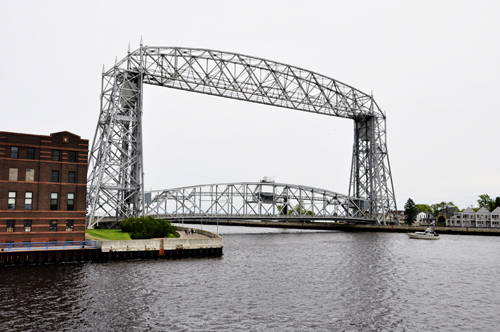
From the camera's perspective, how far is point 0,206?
41.6 metres

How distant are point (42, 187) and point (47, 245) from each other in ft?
20.3

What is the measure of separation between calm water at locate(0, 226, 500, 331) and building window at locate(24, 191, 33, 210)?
7.29m

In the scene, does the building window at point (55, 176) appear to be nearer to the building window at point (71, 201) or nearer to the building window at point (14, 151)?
the building window at point (71, 201)

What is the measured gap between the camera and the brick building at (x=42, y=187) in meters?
42.3

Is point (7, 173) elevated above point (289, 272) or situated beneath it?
elevated above

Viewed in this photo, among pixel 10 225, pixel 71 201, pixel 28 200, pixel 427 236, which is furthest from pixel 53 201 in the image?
pixel 427 236

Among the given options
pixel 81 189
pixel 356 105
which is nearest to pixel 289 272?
pixel 81 189

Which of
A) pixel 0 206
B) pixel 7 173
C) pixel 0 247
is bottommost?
pixel 0 247

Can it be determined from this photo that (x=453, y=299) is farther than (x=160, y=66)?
No

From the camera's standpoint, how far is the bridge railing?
39875mm

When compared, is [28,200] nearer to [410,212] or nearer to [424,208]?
[410,212]

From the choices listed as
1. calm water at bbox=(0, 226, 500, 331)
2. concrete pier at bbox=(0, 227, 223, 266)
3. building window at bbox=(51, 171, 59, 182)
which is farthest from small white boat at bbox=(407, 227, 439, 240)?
building window at bbox=(51, 171, 59, 182)

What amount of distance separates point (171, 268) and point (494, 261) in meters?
37.9

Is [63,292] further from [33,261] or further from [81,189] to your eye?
[81,189]
